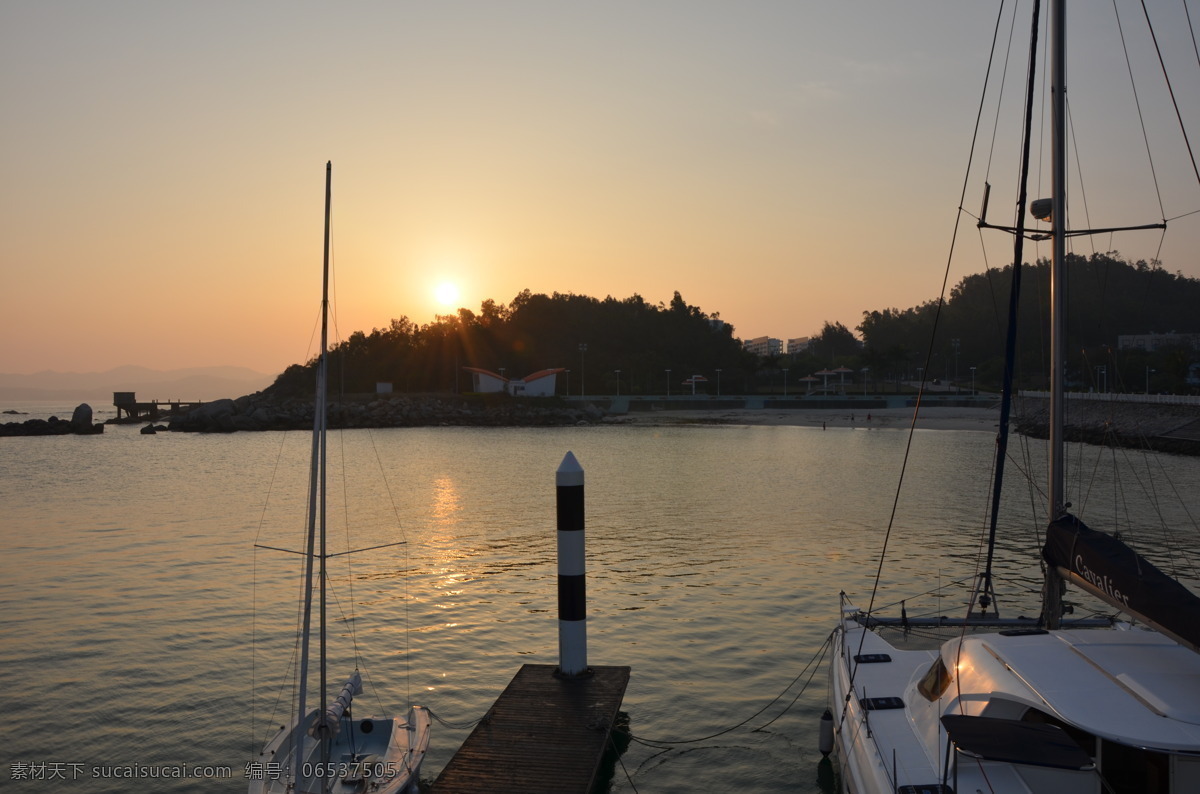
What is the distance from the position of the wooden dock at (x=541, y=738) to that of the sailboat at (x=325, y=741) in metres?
0.60

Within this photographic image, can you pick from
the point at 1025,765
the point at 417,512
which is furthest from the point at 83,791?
the point at 417,512

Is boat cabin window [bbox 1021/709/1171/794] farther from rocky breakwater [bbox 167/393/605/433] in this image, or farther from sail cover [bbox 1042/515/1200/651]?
rocky breakwater [bbox 167/393/605/433]

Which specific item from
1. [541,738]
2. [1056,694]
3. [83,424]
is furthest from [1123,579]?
[83,424]

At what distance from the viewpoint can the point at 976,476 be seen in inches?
1854

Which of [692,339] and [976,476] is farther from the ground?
[692,339]

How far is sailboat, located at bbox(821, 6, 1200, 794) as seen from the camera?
21.0 feet

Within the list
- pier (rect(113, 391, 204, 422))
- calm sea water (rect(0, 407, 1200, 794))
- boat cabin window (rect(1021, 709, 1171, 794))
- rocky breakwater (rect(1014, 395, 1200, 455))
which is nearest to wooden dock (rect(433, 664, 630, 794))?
calm sea water (rect(0, 407, 1200, 794))

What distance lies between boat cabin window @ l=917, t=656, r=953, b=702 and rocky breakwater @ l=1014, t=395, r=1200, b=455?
2083 inches

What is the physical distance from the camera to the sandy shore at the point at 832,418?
96.5m

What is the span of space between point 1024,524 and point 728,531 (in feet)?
35.3

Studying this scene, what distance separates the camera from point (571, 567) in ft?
39.7

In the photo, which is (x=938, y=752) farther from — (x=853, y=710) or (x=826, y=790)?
(x=826, y=790)

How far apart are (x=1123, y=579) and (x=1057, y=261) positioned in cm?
391

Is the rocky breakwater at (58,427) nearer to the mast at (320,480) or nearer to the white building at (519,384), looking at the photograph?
the white building at (519,384)
